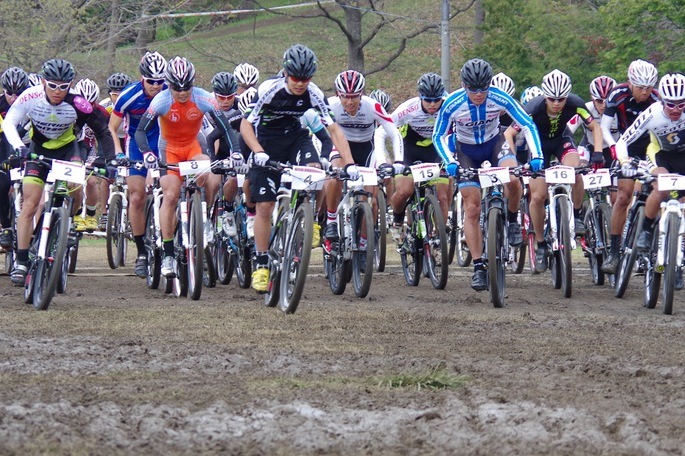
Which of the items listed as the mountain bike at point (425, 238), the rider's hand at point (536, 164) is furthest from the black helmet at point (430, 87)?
the rider's hand at point (536, 164)

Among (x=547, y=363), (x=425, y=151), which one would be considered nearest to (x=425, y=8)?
(x=425, y=151)

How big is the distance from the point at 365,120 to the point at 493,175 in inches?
108

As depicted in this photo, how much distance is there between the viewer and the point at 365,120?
45.3 feet

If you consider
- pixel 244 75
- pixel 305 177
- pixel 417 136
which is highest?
pixel 244 75

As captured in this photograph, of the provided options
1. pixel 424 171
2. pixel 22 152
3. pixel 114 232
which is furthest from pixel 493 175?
pixel 114 232

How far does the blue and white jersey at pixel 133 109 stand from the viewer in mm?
13039

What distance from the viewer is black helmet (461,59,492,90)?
39.0 ft

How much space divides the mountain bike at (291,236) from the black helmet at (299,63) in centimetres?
79

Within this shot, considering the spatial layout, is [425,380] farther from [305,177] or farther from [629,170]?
[629,170]

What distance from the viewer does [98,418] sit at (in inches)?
227

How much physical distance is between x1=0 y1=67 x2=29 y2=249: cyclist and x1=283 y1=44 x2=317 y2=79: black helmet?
165 inches

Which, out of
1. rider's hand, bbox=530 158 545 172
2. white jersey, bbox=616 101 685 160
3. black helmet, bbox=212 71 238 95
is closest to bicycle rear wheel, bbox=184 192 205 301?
rider's hand, bbox=530 158 545 172

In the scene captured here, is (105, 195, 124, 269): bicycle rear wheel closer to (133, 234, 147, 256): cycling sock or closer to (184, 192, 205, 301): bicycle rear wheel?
(133, 234, 147, 256): cycling sock

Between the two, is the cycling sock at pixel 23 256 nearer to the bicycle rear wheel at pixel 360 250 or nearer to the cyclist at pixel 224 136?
the cyclist at pixel 224 136
